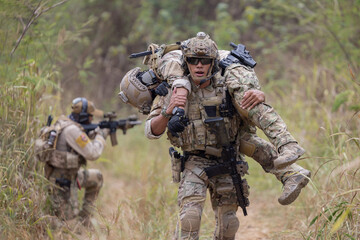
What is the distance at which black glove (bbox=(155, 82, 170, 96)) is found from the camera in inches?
156

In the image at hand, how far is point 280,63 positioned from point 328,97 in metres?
3.79

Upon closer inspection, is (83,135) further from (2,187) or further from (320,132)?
(320,132)

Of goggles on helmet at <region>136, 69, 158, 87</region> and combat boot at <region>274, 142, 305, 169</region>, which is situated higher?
goggles on helmet at <region>136, 69, 158, 87</region>

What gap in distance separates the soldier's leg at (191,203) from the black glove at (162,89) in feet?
2.27

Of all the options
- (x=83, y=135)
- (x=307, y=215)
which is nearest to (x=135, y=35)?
(x=83, y=135)

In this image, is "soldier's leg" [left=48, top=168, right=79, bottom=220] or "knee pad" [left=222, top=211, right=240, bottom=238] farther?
"soldier's leg" [left=48, top=168, right=79, bottom=220]

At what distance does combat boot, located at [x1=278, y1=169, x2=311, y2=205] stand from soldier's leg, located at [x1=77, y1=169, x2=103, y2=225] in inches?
120

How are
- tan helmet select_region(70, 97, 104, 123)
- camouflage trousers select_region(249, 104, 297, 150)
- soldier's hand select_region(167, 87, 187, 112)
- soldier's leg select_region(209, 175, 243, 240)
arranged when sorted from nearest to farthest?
camouflage trousers select_region(249, 104, 297, 150)
soldier's hand select_region(167, 87, 187, 112)
soldier's leg select_region(209, 175, 243, 240)
tan helmet select_region(70, 97, 104, 123)

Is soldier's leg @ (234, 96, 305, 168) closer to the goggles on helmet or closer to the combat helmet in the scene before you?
the combat helmet

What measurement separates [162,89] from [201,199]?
0.96 m

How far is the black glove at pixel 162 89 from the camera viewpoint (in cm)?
395

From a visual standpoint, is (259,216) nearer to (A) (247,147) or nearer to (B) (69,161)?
(A) (247,147)

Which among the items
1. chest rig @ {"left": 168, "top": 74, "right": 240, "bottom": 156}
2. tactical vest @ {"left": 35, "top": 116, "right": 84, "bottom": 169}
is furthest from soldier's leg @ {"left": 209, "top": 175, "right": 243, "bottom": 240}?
tactical vest @ {"left": 35, "top": 116, "right": 84, "bottom": 169}

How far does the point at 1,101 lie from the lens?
4777 mm
